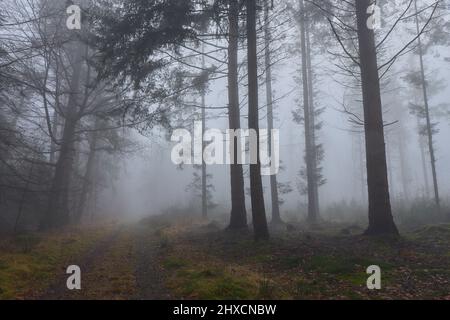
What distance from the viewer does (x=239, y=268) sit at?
357 inches

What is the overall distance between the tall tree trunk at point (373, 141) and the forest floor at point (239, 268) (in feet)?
2.27

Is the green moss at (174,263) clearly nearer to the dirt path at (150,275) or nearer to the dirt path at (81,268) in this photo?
the dirt path at (150,275)

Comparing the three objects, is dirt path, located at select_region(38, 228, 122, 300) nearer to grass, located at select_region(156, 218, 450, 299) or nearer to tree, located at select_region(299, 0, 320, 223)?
grass, located at select_region(156, 218, 450, 299)

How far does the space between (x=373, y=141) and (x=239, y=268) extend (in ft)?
18.5

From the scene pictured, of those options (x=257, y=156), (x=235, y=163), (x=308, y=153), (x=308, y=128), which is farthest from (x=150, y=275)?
(x=308, y=128)

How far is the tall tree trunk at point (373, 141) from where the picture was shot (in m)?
11.0

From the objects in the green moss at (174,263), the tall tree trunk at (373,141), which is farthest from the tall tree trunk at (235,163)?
the green moss at (174,263)

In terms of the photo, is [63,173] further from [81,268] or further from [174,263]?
[174,263]

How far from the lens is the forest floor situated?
23.4 ft

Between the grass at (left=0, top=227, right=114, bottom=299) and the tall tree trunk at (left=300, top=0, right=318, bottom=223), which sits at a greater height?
the tall tree trunk at (left=300, top=0, right=318, bottom=223)

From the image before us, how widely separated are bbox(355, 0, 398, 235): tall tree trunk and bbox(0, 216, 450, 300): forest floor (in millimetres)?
691

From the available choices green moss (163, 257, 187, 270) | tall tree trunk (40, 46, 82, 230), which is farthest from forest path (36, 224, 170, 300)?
tall tree trunk (40, 46, 82, 230)

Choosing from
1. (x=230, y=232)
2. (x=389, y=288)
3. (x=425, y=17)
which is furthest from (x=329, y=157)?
(x=389, y=288)

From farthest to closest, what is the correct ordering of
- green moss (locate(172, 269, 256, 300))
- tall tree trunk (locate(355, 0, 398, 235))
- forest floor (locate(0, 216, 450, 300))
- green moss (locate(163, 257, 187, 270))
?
1. tall tree trunk (locate(355, 0, 398, 235))
2. green moss (locate(163, 257, 187, 270))
3. forest floor (locate(0, 216, 450, 300))
4. green moss (locate(172, 269, 256, 300))
